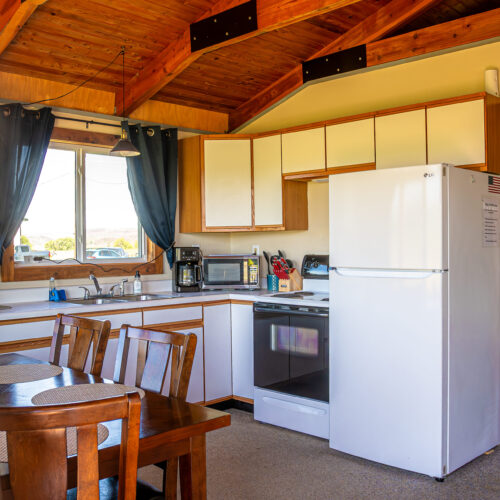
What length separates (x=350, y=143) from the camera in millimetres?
4078

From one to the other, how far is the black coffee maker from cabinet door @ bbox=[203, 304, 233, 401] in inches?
15.9

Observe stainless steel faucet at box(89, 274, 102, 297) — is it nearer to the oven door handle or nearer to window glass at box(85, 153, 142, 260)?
window glass at box(85, 153, 142, 260)

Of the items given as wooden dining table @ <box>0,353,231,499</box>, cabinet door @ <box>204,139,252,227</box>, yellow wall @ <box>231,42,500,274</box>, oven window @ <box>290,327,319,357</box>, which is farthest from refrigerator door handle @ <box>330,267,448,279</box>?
wooden dining table @ <box>0,353,231,499</box>

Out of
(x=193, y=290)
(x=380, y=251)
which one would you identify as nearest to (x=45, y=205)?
(x=193, y=290)

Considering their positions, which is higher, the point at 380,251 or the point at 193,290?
the point at 380,251

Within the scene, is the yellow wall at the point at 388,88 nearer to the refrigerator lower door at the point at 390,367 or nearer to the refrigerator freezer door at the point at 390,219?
the refrigerator freezer door at the point at 390,219

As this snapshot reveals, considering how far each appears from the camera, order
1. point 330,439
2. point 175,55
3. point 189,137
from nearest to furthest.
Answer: point 330,439 < point 175,55 < point 189,137

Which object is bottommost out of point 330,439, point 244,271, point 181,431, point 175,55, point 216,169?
point 330,439

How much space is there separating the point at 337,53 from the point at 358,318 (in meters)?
2.16

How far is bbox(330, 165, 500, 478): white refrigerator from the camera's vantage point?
10.0 feet

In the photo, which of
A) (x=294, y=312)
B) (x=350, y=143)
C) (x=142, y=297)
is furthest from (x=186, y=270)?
(x=350, y=143)

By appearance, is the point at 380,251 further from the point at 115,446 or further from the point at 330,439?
the point at 115,446

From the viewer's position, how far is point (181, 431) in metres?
1.63

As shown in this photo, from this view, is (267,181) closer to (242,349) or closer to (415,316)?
(242,349)
